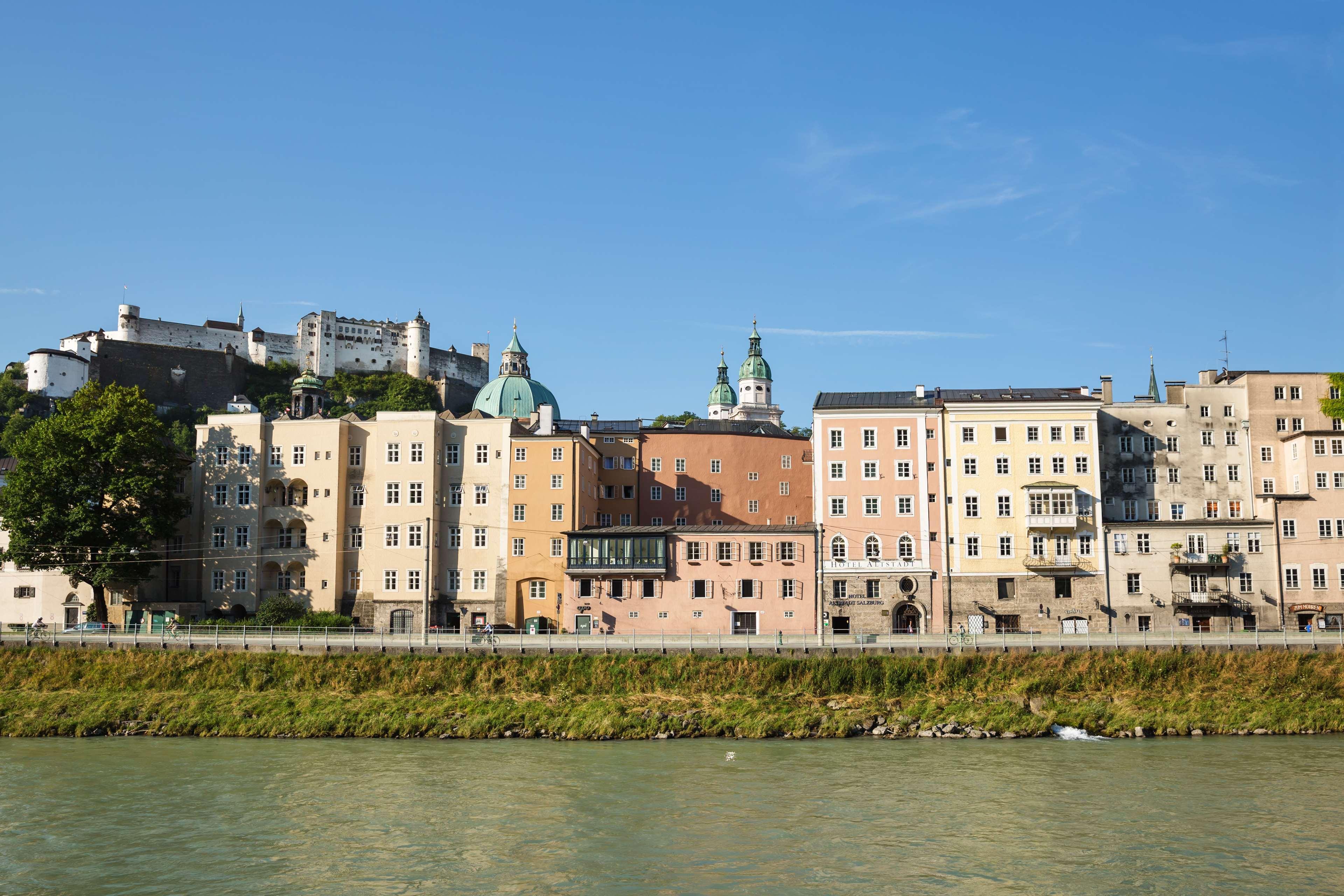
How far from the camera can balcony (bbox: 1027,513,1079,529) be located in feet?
225

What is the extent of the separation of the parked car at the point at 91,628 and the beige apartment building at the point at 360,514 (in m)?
9.25

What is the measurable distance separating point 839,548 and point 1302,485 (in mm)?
27875

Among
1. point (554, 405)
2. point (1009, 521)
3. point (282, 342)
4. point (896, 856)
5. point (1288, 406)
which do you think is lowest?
point (896, 856)

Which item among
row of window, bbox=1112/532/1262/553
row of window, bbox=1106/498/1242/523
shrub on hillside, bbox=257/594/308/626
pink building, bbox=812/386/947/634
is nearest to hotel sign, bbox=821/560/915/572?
pink building, bbox=812/386/947/634

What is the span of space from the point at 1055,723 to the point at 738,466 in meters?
40.7

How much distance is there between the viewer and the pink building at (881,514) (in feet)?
227

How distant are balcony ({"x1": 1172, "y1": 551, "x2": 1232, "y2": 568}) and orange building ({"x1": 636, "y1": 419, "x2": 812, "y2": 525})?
25.5m

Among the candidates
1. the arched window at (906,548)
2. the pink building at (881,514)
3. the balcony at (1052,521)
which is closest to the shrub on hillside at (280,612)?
the pink building at (881,514)

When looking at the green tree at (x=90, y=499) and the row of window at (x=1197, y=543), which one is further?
the row of window at (x=1197, y=543)

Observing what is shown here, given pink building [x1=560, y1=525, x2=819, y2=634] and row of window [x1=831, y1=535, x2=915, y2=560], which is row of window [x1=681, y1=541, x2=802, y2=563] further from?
row of window [x1=831, y1=535, x2=915, y2=560]

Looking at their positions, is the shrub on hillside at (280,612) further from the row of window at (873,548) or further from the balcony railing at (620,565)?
the row of window at (873,548)

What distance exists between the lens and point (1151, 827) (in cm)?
A: 3153

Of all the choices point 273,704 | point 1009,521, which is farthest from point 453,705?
point 1009,521

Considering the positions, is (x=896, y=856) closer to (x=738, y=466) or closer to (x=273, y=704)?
(x=273, y=704)
